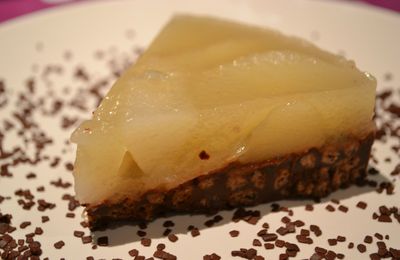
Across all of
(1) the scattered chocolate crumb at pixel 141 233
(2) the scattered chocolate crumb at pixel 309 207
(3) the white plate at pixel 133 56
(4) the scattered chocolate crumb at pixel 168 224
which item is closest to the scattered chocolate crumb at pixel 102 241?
(3) the white plate at pixel 133 56

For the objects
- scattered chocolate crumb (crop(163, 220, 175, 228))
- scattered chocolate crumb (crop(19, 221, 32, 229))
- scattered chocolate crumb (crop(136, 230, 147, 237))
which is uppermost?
scattered chocolate crumb (crop(19, 221, 32, 229))

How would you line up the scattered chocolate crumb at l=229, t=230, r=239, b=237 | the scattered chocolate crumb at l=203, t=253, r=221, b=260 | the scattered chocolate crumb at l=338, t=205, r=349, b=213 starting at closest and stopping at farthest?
the scattered chocolate crumb at l=203, t=253, r=221, b=260
the scattered chocolate crumb at l=229, t=230, r=239, b=237
the scattered chocolate crumb at l=338, t=205, r=349, b=213

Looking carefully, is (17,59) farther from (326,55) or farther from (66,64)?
(326,55)

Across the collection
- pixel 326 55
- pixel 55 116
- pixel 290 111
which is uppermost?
pixel 326 55

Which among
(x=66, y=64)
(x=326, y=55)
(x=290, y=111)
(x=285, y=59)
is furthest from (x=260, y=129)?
(x=66, y=64)

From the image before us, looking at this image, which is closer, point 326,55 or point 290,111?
point 290,111

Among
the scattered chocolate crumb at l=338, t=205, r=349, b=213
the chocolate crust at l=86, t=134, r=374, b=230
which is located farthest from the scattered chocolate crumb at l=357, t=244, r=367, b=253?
the chocolate crust at l=86, t=134, r=374, b=230

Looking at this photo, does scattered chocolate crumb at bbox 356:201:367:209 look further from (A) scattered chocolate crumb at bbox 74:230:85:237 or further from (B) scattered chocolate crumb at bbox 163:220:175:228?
(A) scattered chocolate crumb at bbox 74:230:85:237
